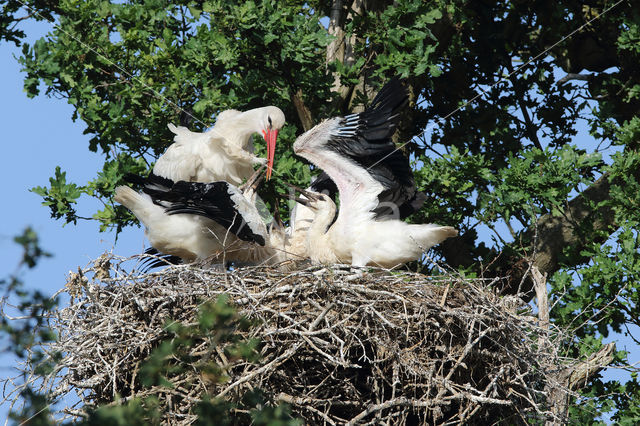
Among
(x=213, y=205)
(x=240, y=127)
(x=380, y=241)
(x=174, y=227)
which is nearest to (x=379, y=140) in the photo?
(x=380, y=241)

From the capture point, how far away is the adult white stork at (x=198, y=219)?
7.79 m

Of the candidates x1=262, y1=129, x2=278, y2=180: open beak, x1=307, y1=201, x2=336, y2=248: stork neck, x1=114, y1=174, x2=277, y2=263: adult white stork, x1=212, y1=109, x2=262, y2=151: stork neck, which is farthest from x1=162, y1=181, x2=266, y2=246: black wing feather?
x1=262, y1=129, x2=278, y2=180: open beak

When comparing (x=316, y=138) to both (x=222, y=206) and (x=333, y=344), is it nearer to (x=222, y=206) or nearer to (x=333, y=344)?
(x=222, y=206)

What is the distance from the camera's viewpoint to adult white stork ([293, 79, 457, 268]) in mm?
7938

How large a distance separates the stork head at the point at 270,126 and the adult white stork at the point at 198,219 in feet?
2.53

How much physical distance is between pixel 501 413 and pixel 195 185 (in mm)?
2910

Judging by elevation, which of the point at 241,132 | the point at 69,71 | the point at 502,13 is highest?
the point at 69,71

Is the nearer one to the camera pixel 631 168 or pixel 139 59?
pixel 631 168

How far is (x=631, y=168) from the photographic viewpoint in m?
9.08

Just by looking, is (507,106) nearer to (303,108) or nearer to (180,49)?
(303,108)

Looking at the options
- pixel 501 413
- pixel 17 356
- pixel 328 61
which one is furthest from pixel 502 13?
pixel 17 356

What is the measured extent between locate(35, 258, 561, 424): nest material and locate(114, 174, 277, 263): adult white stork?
2.36ft

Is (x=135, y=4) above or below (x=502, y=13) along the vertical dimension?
above

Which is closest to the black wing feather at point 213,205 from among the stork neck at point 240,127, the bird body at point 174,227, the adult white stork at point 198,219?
the adult white stork at point 198,219
